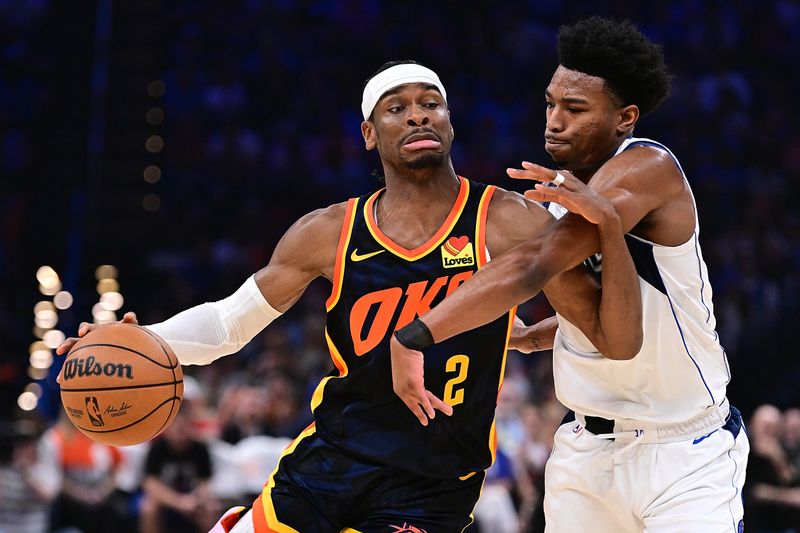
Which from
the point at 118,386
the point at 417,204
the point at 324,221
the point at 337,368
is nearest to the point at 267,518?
the point at 337,368

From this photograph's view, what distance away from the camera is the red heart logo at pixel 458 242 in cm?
388

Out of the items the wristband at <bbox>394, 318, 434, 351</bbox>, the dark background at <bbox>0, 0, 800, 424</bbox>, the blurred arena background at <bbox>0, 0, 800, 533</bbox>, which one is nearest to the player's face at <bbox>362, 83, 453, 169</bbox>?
the wristband at <bbox>394, 318, 434, 351</bbox>

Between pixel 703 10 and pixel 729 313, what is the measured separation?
4.43 meters

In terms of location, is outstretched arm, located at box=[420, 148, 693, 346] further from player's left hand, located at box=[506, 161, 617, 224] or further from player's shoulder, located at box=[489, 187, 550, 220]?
player's shoulder, located at box=[489, 187, 550, 220]

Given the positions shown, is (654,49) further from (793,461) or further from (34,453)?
(34,453)

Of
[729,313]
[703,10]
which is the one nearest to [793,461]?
[729,313]

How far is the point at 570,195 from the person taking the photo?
3396mm

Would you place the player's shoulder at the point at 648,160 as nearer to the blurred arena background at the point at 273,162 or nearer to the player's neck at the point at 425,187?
the player's neck at the point at 425,187

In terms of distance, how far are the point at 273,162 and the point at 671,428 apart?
9798 millimetres

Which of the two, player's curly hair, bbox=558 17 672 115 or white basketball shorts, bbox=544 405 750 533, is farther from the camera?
player's curly hair, bbox=558 17 672 115

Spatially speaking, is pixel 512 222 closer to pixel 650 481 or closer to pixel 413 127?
pixel 413 127

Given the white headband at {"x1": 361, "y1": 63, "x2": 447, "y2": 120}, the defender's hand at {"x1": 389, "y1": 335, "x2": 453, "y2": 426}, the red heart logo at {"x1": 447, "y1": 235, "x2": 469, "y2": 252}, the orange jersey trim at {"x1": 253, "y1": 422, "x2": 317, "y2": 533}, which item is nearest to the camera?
the defender's hand at {"x1": 389, "y1": 335, "x2": 453, "y2": 426}

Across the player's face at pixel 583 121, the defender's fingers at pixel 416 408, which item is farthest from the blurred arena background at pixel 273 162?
the defender's fingers at pixel 416 408

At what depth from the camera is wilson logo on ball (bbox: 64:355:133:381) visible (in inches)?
151
